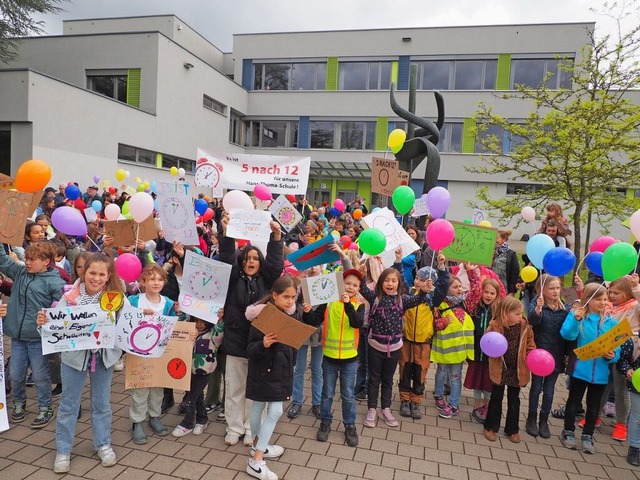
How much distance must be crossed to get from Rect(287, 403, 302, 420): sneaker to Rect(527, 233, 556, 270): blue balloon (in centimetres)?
296

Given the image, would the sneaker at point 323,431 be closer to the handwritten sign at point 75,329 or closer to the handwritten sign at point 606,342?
the handwritten sign at point 75,329

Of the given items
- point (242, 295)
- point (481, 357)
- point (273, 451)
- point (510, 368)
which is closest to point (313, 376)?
point (273, 451)

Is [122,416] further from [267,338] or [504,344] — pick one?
[504,344]

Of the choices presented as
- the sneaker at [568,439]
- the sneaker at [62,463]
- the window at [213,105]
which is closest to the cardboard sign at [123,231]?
the sneaker at [62,463]

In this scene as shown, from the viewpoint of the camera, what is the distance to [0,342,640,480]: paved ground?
144 inches

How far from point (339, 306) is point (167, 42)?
19.7 meters

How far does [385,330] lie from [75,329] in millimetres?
2830

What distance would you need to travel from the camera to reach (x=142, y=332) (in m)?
3.90

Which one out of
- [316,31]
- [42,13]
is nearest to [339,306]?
[42,13]

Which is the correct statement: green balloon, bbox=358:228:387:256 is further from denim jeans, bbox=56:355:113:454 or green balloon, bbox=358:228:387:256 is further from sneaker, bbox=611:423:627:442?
sneaker, bbox=611:423:627:442

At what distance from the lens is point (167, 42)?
66.1 ft

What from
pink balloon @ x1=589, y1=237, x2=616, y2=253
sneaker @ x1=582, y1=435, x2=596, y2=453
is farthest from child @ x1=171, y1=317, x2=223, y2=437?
pink balloon @ x1=589, y1=237, x2=616, y2=253

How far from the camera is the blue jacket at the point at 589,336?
4.42 metres

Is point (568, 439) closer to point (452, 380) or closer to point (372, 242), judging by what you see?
point (452, 380)
